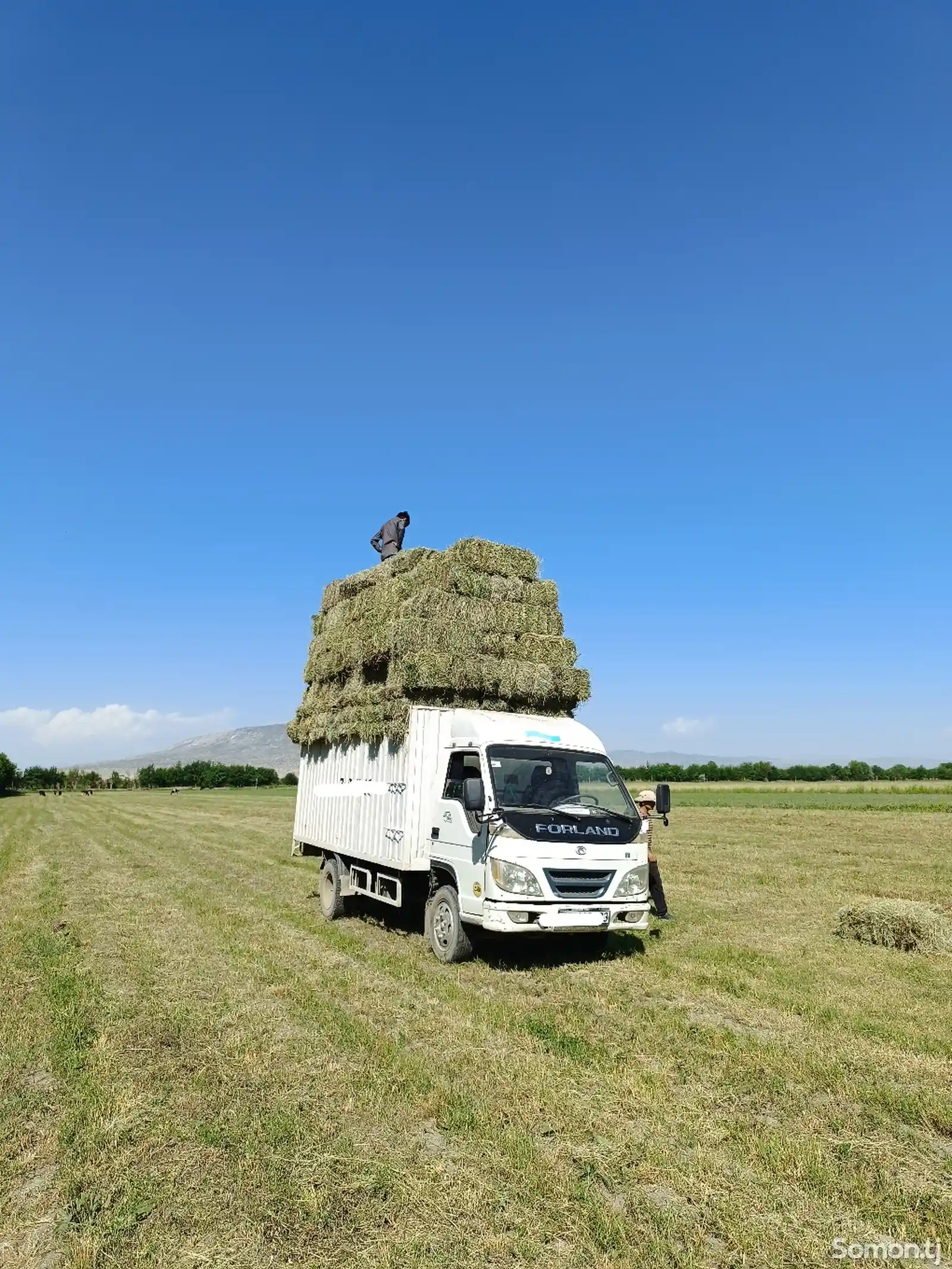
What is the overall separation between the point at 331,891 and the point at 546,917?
5335mm

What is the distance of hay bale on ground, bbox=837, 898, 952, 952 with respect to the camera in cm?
1035

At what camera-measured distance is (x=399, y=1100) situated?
18.5 ft

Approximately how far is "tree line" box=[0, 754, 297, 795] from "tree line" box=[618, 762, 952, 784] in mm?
51108

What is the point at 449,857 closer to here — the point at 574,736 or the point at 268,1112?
the point at 574,736

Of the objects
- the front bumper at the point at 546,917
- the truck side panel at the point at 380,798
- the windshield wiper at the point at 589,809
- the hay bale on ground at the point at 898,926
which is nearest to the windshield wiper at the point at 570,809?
the windshield wiper at the point at 589,809

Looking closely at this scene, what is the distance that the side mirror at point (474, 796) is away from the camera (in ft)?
30.1

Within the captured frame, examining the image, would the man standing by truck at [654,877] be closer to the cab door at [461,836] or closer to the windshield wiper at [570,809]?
the windshield wiper at [570,809]

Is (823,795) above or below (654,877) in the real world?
above

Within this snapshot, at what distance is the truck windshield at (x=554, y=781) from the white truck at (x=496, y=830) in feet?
0.05

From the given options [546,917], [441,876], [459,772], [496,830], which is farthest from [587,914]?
[459,772]

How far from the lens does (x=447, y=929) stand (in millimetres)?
9773

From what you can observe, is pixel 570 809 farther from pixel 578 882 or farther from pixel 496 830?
pixel 496 830

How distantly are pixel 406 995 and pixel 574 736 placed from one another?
4.18m

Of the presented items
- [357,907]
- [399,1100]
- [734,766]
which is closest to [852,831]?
[357,907]
